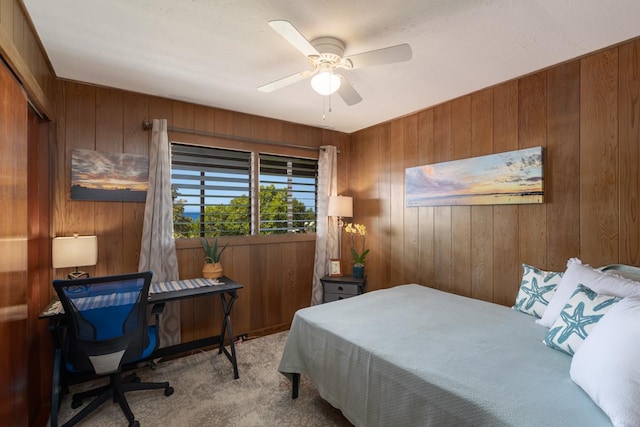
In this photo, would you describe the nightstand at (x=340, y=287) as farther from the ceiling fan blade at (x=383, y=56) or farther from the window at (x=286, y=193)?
the ceiling fan blade at (x=383, y=56)

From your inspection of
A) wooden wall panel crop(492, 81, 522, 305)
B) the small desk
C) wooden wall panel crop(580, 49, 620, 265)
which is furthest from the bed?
the small desk

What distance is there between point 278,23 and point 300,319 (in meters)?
1.82

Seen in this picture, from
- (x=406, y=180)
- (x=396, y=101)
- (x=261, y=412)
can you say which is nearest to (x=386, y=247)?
(x=406, y=180)

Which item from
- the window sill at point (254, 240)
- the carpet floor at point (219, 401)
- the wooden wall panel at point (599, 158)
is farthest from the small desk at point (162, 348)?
the wooden wall panel at point (599, 158)

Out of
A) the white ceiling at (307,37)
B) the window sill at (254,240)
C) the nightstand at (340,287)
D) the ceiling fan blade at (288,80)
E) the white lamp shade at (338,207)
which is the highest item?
the white ceiling at (307,37)

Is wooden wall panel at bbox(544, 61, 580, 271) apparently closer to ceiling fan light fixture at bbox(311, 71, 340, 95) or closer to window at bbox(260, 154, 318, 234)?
ceiling fan light fixture at bbox(311, 71, 340, 95)

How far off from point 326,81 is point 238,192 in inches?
72.1

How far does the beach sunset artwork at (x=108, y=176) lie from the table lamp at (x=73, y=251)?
0.45m

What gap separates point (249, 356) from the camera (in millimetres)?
2938

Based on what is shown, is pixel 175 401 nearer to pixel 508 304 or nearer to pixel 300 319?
pixel 300 319

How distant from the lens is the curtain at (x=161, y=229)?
9.14ft

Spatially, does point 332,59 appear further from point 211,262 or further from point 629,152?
point 211,262

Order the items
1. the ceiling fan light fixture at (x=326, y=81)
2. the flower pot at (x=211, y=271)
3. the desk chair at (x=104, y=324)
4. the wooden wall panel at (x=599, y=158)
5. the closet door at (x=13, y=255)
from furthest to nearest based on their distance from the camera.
Result: the flower pot at (x=211, y=271), the wooden wall panel at (x=599, y=158), the ceiling fan light fixture at (x=326, y=81), the desk chair at (x=104, y=324), the closet door at (x=13, y=255)

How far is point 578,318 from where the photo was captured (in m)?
1.58
